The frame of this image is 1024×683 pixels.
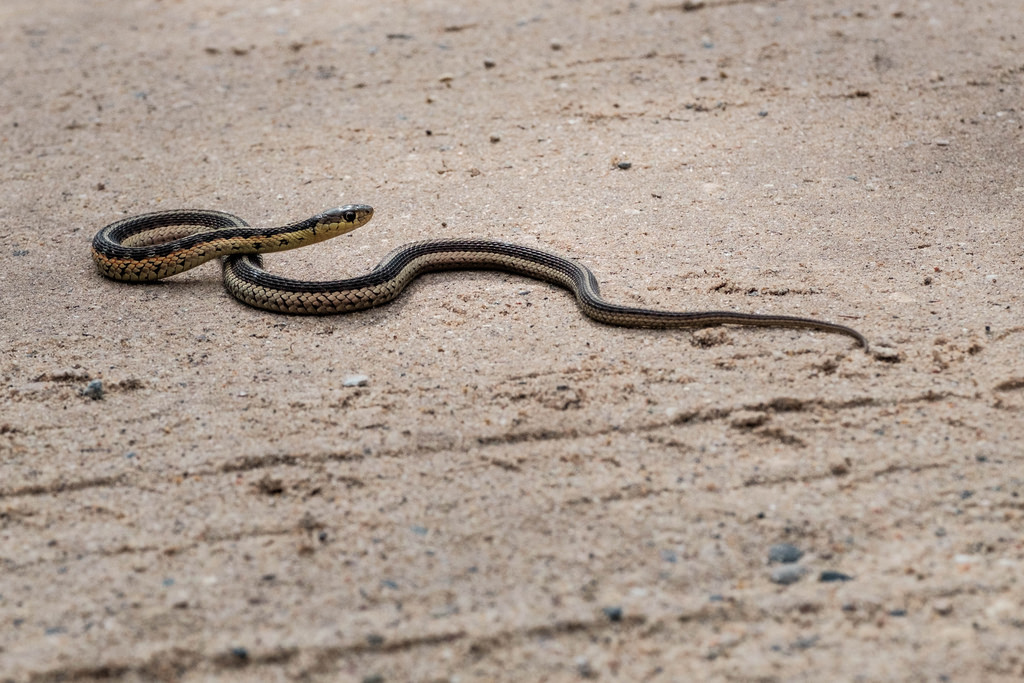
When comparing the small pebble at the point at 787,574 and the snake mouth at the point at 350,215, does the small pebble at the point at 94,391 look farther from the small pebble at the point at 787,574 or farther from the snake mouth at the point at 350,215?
the small pebble at the point at 787,574

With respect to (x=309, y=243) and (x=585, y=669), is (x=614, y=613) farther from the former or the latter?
(x=309, y=243)

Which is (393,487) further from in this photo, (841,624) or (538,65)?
(538,65)

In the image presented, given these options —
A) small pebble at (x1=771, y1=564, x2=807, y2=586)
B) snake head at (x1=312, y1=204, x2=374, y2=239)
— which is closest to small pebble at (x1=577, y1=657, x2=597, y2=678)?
small pebble at (x1=771, y1=564, x2=807, y2=586)

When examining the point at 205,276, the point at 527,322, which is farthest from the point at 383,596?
the point at 205,276

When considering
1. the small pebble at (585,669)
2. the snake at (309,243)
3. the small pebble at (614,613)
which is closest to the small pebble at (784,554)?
the small pebble at (614,613)

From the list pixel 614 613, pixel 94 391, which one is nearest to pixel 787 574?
pixel 614 613

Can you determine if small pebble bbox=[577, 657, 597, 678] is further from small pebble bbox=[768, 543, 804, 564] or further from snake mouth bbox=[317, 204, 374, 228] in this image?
snake mouth bbox=[317, 204, 374, 228]
